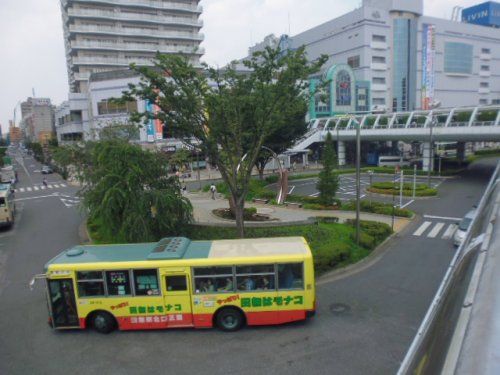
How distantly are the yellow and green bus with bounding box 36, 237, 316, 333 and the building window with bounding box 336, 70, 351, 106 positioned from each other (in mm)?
69596

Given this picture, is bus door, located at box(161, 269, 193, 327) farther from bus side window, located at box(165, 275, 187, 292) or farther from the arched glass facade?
the arched glass facade

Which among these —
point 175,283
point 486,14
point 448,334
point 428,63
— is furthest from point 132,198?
point 486,14

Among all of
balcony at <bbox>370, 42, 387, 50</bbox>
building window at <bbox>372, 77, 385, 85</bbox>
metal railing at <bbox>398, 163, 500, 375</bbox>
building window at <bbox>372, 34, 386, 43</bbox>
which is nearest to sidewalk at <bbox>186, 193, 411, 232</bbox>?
metal railing at <bbox>398, 163, 500, 375</bbox>

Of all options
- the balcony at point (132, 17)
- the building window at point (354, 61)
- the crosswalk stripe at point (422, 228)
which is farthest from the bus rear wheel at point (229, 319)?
the building window at point (354, 61)

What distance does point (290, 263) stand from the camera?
1177 centimetres

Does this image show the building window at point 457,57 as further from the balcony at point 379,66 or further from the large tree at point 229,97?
the large tree at point 229,97

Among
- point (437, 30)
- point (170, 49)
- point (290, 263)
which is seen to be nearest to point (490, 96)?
point (437, 30)

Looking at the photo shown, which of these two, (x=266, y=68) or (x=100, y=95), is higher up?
(x=100, y=95)

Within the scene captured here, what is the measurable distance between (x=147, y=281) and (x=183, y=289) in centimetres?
117

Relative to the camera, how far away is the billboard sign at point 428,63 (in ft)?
264

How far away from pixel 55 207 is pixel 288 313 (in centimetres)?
3034

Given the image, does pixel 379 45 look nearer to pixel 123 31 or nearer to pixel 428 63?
pixel 428 63

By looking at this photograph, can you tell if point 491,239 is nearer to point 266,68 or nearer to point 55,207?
point 266,68

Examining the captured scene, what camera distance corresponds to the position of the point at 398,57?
87500 mm
